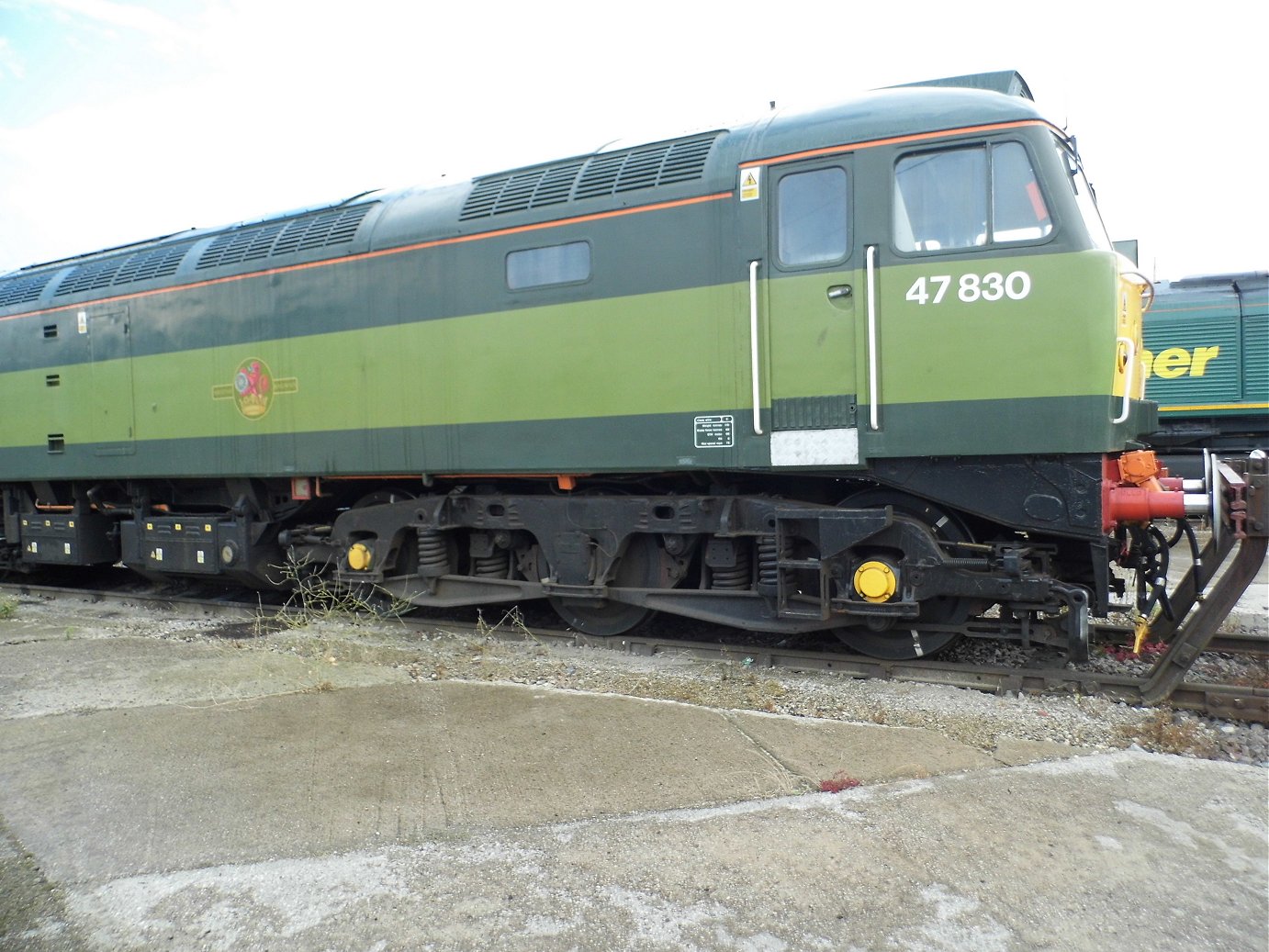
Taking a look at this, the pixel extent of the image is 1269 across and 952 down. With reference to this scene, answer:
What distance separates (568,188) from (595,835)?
14.6 feet

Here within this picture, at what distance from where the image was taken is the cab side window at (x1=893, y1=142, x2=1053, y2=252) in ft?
16.0

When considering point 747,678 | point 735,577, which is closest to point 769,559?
point 735,577

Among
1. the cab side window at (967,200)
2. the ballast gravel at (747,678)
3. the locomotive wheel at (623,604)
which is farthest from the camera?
the locomotive wheel at (623,604)

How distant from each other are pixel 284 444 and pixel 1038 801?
630 cm

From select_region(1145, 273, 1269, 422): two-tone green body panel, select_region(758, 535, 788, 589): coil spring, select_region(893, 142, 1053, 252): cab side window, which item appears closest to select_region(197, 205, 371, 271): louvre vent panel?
select_region(758, 535, 788, 589): coil spring

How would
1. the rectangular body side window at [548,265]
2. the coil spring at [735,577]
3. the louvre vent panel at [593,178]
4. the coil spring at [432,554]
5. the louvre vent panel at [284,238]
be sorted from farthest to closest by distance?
the louvre vent panel at [284,238], the coil spring at [432,554], the rectangular body side window at [548,265], the coil spring at [735,577], the louvre vent panel at [593,178]

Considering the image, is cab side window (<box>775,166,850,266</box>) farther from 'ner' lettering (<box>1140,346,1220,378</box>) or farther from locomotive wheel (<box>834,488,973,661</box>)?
'ner' lettering (<box>1140,346,1220,378</box>)

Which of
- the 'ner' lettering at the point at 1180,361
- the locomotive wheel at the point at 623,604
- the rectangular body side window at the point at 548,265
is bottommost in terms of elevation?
the locomotive wheel at the point at 623,604

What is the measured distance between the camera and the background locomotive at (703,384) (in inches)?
194

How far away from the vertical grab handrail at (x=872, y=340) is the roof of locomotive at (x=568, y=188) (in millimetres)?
710

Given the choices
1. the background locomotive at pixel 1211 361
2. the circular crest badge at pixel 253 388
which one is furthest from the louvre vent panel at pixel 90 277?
the background locomotive at pixel 1211 361

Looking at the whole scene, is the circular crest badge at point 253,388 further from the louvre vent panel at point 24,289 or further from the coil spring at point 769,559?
the coil spring at point 769,559

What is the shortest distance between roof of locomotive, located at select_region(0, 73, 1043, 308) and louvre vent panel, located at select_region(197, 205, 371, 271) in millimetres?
12

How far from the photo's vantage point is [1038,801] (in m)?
3.46
